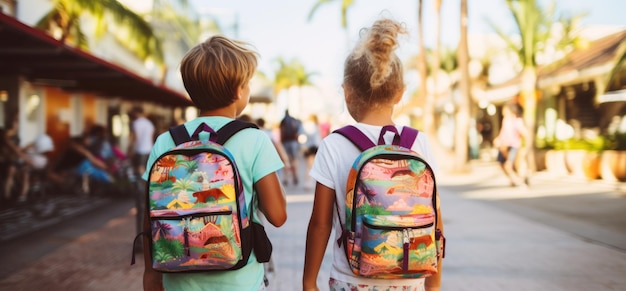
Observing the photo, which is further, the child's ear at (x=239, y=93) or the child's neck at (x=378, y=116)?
the child's neck at (x=378, y=116)

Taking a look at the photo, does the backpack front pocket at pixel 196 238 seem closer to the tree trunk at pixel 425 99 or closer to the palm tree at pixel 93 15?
the palm tree at pixel 93 15

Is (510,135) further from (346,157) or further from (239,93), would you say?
(239,93)

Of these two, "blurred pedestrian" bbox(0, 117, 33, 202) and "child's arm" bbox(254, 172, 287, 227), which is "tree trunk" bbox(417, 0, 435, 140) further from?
"child's arm" bbox(254, 172, 287, 227)

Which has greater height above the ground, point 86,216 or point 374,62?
point 374,62

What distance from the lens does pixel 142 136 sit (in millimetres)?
11195

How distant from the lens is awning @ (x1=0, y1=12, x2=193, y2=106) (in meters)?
7.16

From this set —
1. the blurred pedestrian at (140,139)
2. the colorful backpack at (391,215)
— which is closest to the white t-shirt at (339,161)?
the colorful backpack at (391,215)

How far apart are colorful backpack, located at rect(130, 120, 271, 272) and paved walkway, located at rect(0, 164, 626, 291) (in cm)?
296

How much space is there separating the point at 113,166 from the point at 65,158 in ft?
4.12

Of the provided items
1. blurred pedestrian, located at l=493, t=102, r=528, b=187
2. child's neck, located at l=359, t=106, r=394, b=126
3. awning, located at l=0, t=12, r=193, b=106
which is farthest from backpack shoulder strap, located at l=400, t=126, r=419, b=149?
blurred pedestrian, located at l=493, t=102, r=528, b=187

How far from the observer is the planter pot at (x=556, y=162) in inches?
644

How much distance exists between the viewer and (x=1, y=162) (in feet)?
36.2

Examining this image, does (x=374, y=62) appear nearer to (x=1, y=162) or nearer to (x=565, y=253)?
(x=565, y=253)

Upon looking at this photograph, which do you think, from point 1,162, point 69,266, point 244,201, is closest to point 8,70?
point 1,162
